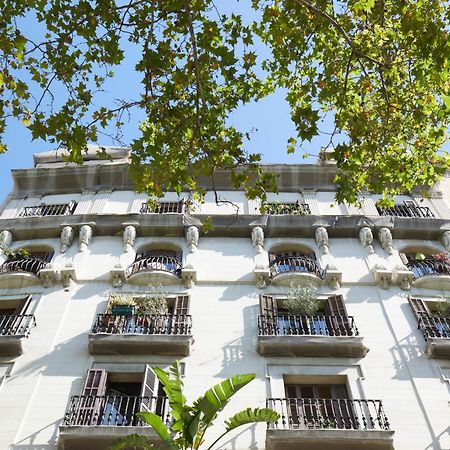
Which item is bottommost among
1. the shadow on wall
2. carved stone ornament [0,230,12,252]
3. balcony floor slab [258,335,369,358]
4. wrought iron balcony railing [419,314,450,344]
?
the shadow on wall

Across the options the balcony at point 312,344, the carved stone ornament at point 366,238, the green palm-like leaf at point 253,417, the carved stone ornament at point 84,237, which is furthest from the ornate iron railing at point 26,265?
the carved stone ornament at point 366,238

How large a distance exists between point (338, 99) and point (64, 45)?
20.8 feet

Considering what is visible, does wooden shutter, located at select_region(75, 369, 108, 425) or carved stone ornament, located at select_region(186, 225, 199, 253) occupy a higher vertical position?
carved stone ornament, located at select_region(186, 225, 199, 253)

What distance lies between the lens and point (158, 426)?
1067 centimetres

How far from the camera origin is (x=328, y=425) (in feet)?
41.3

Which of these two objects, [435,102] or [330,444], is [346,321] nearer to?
[330,444]

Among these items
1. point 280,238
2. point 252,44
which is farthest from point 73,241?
point 252,44

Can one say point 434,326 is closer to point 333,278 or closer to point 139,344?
point 333,278

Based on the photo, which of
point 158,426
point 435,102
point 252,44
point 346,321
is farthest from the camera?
point 346,321

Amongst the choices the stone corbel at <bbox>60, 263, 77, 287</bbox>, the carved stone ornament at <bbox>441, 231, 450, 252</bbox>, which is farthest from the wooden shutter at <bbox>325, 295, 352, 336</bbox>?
the stone corbel at <bbox>60, 263, 77, 287</bbox>

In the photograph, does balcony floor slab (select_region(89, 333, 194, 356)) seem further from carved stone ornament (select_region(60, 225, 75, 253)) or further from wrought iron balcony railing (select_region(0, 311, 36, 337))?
carved stone ornament (select_region(60, 225, 75, 253))

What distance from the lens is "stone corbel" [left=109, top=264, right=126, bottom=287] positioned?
17469 millimetres

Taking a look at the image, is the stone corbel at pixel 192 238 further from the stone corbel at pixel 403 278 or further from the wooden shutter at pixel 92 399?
the stone corbel at pixel 403 278

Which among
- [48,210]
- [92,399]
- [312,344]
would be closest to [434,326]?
[312,344]
